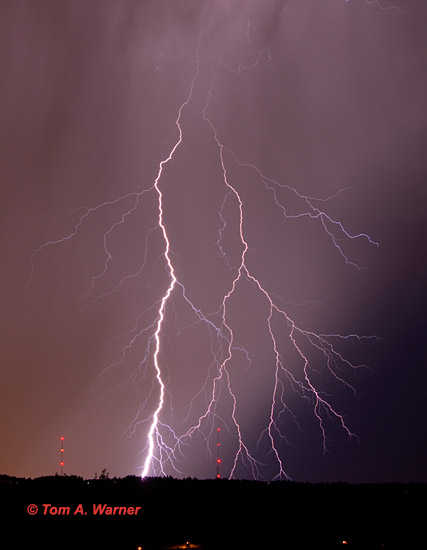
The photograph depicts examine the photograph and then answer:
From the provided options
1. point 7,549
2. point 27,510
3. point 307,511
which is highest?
point 307,511

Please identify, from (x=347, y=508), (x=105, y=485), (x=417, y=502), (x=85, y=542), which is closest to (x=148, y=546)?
(x=85, y=542)

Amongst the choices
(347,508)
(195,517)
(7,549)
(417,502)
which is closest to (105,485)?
(195,517)

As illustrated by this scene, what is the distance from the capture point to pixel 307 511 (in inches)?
816

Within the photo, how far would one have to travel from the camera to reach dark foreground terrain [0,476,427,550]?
53.6ft

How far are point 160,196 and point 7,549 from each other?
14512 millimetres

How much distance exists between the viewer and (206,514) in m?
19.6

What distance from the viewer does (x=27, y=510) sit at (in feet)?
53.9

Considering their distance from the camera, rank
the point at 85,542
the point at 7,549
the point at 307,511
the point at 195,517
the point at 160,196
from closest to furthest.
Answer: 1. the point at 7,549
2. the point at 85,542
3. the point at 195,517
4. the point at 307,511
5. the point at 160,196

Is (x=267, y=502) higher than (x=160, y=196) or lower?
lower

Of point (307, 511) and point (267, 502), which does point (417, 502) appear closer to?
point (307, 511)

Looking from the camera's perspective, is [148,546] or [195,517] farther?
[195,517]

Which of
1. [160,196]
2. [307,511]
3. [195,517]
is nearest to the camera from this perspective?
[195,517]

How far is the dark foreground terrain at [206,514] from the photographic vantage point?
53.6ft

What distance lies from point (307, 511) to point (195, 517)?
12.8ft
